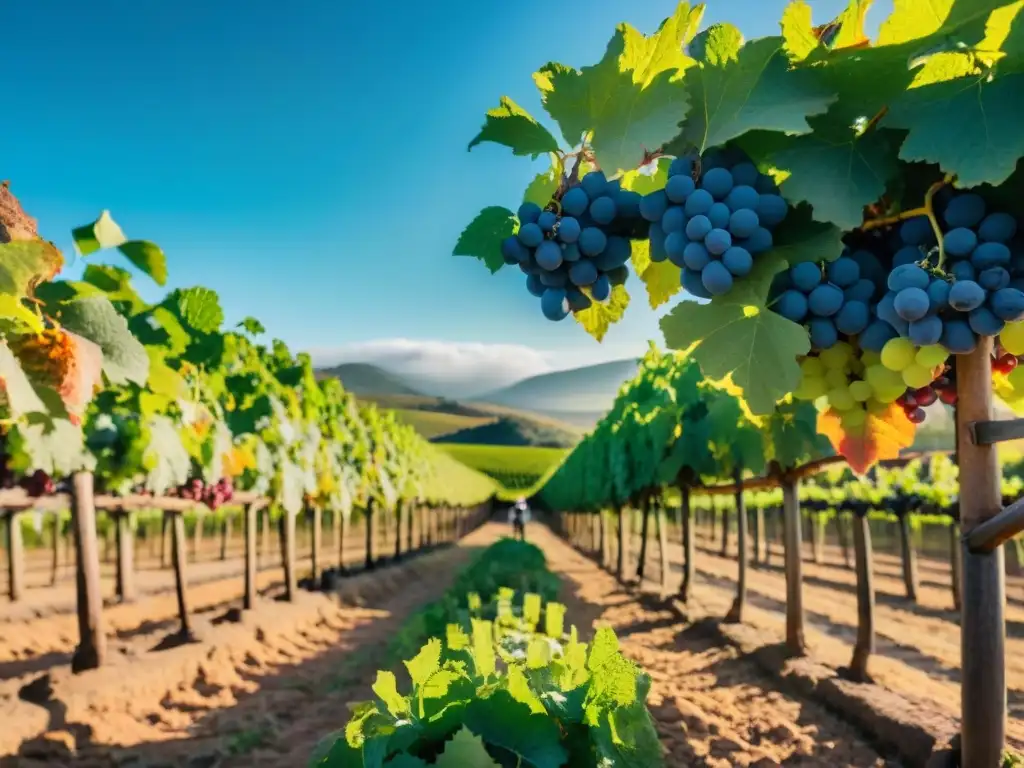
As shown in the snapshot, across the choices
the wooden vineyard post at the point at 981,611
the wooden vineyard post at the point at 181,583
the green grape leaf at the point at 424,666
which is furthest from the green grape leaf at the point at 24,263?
the wooden vineyard post at the point at 181,583

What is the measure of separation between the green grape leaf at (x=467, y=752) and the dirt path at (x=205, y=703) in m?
4.44

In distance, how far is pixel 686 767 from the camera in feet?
13.7

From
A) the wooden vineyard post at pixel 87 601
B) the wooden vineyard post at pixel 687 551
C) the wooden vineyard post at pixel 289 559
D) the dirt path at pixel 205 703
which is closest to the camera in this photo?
the dirt path at pixel 205 703

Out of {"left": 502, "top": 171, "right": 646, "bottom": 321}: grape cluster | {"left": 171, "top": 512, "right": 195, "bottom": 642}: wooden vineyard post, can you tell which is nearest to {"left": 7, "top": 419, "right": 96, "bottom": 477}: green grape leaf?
{"left": 502, "top": 171, "right": 646, "bottom": 321}: grape cluster

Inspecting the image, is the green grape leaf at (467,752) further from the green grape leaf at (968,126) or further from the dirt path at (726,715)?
the dirt path at (726,715)

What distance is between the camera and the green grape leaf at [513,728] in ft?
6.79

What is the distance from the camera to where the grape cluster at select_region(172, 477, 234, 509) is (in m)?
10.5

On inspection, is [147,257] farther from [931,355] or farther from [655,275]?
[931,355]

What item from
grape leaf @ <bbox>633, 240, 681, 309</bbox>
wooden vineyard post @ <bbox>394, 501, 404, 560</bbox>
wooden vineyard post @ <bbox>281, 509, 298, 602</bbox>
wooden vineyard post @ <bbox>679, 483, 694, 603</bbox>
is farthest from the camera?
wooden vineyard post @ <bbox>394, 501, 404, 560</bbox>

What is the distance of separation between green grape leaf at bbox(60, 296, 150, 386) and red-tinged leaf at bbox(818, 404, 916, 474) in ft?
5.99

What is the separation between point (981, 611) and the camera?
6.73 ft

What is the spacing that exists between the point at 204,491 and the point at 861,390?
10102 millimetres

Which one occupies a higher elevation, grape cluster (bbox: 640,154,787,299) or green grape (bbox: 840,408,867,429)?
grape cluster (bbox: 640,154,787,299)

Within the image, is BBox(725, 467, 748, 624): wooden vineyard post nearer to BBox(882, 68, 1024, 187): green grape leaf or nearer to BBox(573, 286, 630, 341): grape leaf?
BBox(573, 286, 630, 341): grape leaf
